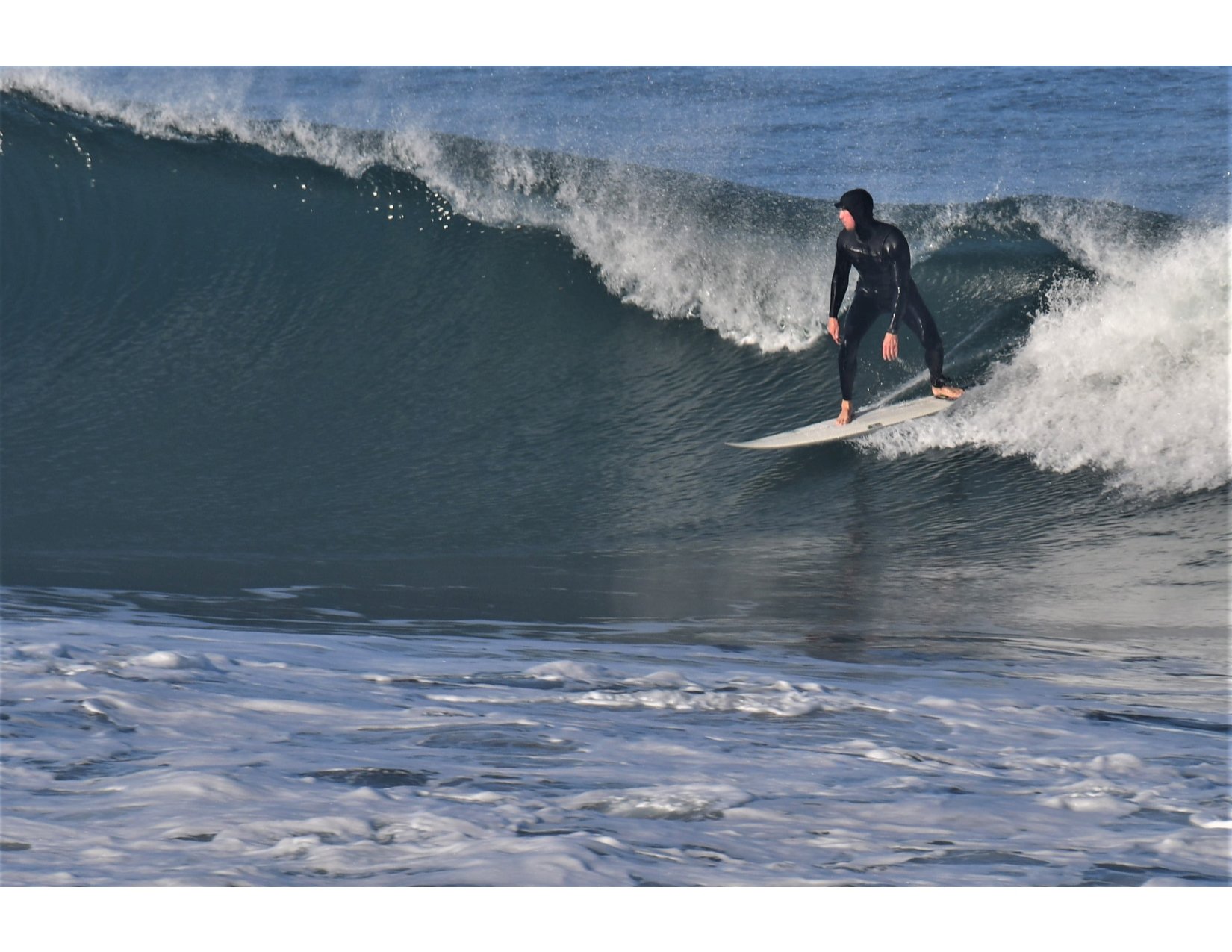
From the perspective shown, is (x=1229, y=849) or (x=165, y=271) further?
(x=165, y=271)

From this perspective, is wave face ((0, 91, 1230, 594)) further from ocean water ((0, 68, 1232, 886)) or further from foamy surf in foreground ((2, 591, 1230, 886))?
foamy surf in foreground ((2, 591, 1230, 886))

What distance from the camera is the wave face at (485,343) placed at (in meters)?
7.55

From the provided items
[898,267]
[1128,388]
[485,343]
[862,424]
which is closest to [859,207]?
[898,267]

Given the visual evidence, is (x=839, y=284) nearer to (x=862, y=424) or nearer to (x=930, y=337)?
(x=930, y=337)

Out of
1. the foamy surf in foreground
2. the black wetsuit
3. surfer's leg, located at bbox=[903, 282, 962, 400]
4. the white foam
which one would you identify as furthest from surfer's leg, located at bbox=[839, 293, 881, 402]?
the foamy surf in foreground

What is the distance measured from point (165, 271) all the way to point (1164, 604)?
815cm

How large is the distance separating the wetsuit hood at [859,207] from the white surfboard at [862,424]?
135 cm

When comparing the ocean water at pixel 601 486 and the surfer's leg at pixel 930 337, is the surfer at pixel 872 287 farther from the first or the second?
the ocean water at pixel 601 486

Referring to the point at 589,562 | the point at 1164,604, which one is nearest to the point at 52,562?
the point at 589,562

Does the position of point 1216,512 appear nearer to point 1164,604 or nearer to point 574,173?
point 1164,604

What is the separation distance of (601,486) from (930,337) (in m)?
2.26

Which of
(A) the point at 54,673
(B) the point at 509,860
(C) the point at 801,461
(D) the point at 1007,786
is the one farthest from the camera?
(C) the point at 801,461

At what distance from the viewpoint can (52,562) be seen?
6.48 metres

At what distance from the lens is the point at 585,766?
3.27m
